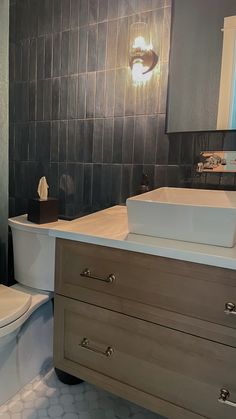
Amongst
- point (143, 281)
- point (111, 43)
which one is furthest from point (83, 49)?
point (143, 281)

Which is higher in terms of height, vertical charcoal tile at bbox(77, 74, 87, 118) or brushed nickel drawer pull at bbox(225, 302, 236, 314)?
vertical charcoal tile at bbox(77, 74, 87, 118)

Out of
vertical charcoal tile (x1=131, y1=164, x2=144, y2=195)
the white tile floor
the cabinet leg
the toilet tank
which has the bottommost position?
the white tile floor

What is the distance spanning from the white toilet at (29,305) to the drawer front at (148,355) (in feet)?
0.90

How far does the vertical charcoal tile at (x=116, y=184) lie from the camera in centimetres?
169

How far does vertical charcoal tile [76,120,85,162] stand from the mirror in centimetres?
53

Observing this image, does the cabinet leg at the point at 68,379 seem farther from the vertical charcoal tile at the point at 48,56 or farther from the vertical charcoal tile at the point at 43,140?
the vertical charcoal tile at the point at 48,56

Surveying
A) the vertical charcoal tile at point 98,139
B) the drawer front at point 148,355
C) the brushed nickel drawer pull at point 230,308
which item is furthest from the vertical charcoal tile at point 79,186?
the brushed nickel drawer pull at point 230,308

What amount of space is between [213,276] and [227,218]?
0.57 ft

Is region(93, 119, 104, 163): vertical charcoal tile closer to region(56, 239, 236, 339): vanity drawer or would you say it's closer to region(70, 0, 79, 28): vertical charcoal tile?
region(70, 0, 79, 28): vertical charcoal tile

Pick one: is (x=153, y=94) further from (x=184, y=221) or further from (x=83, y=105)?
(x=184, y=221)

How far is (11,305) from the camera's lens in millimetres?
1295

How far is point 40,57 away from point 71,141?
0.58 meters

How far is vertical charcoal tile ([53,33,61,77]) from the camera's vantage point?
1.82 m

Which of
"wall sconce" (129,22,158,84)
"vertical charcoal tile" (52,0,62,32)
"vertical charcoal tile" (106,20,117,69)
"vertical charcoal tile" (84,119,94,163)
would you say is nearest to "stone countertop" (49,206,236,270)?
"vertical charcoal tile" (84,119,94,163)
